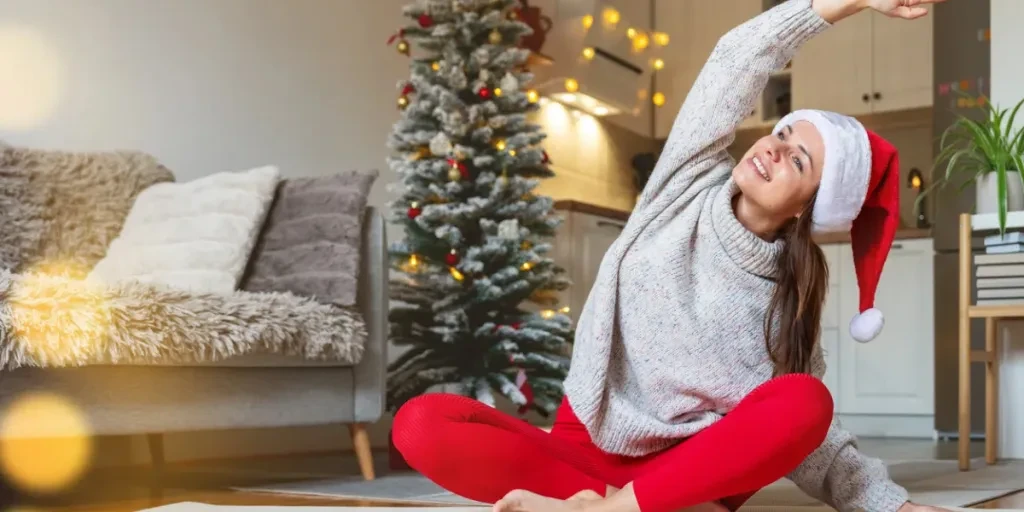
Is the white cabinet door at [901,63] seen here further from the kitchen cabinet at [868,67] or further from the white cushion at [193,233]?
the white cushion at [193,233]

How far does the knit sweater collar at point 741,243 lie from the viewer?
1.55 meters

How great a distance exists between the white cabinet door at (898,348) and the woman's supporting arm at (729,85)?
3661mm

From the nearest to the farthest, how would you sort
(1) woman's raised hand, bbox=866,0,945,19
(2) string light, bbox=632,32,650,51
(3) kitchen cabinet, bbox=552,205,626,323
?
(1) woman's raised hand, bbox=866,0,945,19
(3) kitchen cabinet, bbox=552,205,626,323
(2) string light, bbox=632,32,650,51

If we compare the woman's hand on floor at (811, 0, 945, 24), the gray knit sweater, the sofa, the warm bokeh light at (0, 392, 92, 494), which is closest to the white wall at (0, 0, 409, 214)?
the sofa

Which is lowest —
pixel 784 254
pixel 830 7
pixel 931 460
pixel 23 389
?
pixel 931 460

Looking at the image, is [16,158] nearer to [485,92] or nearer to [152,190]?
[152,190]

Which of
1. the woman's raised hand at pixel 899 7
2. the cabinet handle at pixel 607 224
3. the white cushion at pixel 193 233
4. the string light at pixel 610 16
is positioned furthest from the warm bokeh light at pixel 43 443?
the string light at pixel 610 16

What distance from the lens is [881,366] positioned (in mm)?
5141

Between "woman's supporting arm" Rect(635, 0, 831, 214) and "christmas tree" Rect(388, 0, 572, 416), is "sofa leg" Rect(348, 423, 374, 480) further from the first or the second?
"woman's supporting arm" Rect(635, 0, 831, 214)

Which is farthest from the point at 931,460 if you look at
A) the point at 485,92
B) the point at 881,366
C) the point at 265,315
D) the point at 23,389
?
the point at 23,389

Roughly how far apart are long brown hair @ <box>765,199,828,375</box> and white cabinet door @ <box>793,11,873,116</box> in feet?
13.8

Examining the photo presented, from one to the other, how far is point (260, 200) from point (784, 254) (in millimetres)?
1642

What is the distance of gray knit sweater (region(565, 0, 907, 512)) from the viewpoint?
156 cm

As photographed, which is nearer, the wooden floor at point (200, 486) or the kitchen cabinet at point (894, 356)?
the wooden floor at point (200, 486)
